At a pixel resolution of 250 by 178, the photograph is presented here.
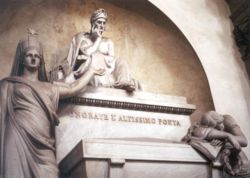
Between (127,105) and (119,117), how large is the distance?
176 mm

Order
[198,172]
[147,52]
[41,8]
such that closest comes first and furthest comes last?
[198,172] → [41,8] → [147,52]

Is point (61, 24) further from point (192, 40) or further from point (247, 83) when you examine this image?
point (247, 83)

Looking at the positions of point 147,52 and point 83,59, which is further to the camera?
point 147,52

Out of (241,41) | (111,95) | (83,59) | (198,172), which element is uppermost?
(241,41)

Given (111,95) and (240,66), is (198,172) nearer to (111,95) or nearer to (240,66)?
(111,95)

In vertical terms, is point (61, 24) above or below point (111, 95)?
above

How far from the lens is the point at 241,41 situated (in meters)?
6.58

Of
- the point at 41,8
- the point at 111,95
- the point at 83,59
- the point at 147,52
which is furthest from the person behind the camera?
the point at 147,52

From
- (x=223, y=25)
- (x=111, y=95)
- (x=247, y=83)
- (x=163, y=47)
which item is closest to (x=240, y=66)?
(x=247, y=83)

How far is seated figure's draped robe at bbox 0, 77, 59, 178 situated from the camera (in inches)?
162

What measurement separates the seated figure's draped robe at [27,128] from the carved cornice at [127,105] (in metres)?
0.37

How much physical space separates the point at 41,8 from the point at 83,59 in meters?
1.28

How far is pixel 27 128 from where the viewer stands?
429cm

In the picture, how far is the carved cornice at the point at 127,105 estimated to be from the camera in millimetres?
4992
